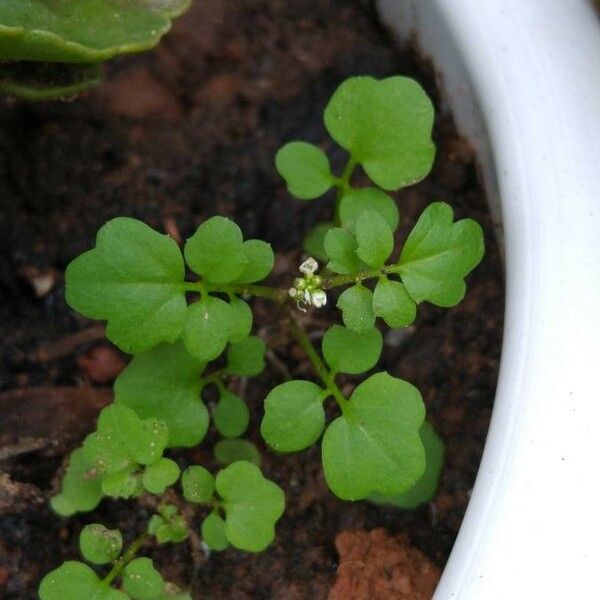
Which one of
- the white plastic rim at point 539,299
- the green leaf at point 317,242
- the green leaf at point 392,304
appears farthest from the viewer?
the green leaf at point 317,242

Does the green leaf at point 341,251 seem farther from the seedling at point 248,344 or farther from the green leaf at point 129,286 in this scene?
the green leaf at point 129,286

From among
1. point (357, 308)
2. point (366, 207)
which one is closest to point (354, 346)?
point (357, 308)

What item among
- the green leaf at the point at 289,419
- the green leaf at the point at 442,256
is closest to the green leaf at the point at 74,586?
the green leaf at the point at 289,419

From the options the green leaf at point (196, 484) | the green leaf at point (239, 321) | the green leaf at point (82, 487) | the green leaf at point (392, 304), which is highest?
the green leaf at point (392, 304)

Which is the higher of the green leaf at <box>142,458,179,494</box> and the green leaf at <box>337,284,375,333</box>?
the green leaf at <box>337,284,375,333</box>

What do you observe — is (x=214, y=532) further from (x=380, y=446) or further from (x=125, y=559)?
(x=380, y=446)

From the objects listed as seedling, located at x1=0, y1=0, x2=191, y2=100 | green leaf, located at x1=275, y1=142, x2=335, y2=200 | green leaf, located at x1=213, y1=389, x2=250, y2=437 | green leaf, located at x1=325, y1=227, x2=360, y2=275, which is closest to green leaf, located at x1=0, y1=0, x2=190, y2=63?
seedling, located at x1=0, y1=0, x2=191, y2=100

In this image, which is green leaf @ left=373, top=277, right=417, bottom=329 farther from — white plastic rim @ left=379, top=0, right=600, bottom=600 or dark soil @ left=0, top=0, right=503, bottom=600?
dark soil @ left=0, top=0, right=503, bottom=600

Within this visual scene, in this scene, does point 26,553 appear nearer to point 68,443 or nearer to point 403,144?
point 68,443

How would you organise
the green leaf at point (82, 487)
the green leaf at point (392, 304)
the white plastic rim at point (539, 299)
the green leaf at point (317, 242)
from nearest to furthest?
the white plastic rim at point (539, 299) < the green leaf at point (392, 304) < the green leaf at point (82, 487) < the green leaf at point (317, 242)
